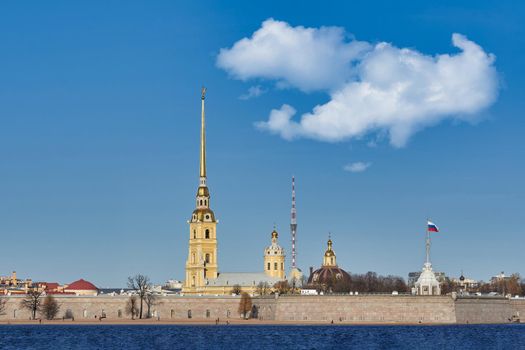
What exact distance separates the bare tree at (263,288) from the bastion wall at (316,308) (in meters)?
19.8

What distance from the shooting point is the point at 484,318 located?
157m

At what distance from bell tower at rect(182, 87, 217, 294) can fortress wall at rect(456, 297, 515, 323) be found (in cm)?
5235

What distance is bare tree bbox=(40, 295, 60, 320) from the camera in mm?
160625

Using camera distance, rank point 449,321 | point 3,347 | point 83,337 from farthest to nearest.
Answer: point 449,321 → point 83,337 → point 3,347

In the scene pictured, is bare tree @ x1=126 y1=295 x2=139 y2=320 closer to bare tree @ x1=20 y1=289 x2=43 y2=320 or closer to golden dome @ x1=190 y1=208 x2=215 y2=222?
bare tree @ x1=20 y1=289 x2=43 y2=320

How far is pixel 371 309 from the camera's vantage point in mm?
151125

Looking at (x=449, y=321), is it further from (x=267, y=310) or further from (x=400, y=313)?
(x=267, y=310)

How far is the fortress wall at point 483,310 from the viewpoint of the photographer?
152 metres

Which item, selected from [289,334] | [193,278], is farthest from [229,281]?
[289,334]

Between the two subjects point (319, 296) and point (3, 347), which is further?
point (319, 296)

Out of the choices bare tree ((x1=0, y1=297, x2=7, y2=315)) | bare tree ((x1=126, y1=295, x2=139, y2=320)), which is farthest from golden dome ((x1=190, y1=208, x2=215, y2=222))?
bare tree ((x1=0, y1=297, x2=7, y2=315))

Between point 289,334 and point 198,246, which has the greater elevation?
point 198,246

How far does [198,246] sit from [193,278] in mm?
5323

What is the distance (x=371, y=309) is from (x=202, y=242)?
50738mm
